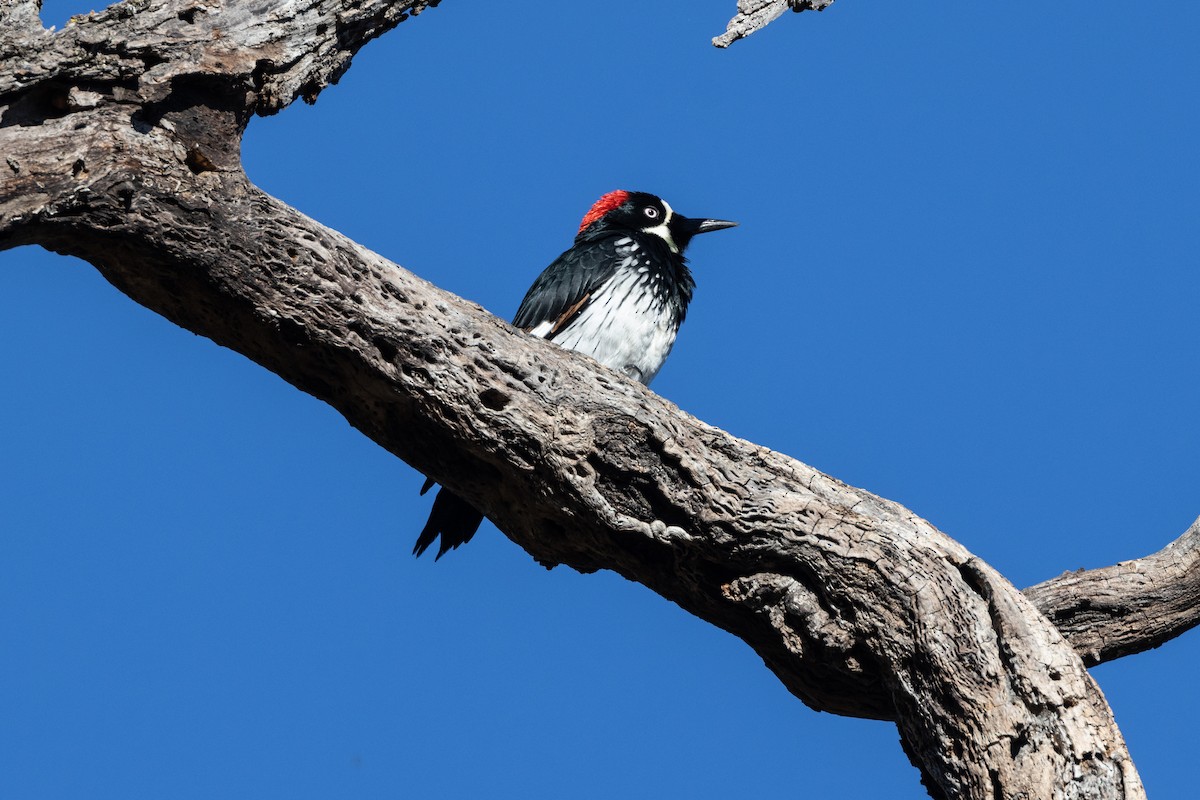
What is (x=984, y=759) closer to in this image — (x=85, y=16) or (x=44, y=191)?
(x=44, y=191)

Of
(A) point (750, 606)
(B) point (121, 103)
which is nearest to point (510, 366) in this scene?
(A) point (750, 606)

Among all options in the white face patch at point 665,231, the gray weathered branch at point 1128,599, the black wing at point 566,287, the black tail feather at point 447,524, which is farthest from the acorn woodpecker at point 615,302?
the gray weathered branch at point 1128,599

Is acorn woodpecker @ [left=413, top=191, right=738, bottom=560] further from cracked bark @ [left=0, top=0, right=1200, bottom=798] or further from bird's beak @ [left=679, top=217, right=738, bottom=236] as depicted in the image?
cracked bark @ [left=0, top=0, right=1200, bottom=798]

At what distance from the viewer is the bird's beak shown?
6562mm

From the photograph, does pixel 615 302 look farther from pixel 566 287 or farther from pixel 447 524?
pixel 447 524

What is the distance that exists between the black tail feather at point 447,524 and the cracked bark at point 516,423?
0.97 m

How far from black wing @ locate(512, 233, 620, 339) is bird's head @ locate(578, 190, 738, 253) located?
0.53m

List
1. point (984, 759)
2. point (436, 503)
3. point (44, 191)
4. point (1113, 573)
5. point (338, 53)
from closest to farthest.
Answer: point (44, 191), point (984, 759), point (338, 53), point (1113, 573), point (436, 503)

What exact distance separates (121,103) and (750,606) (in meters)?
2.10

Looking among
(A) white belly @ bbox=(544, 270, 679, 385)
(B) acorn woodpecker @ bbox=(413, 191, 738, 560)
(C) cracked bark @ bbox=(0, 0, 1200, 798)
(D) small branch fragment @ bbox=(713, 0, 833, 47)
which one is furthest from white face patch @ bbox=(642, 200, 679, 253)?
(C) cracked bark @ bbox=(0, 0, 1200, 798)

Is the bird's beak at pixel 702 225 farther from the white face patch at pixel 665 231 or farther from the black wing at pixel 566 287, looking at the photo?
the black wing at pixel 566 287

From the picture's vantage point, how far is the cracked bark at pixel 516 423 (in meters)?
3.02

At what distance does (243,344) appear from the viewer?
3.35 meters

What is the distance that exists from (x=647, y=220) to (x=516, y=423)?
11.7ft
